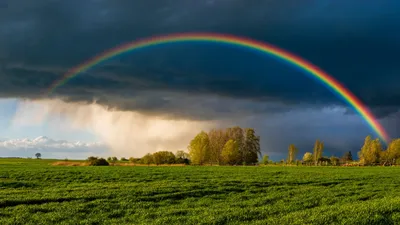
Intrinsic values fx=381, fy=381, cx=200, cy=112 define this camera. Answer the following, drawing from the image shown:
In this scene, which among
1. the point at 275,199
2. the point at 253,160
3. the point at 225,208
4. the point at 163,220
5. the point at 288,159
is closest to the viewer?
the point at 163,220

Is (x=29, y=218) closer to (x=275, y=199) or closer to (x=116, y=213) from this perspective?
(x=116, y=213)

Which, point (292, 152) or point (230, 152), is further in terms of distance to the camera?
point (292, 152)

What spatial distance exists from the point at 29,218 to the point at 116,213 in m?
4.60

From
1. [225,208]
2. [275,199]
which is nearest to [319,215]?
[225,208]

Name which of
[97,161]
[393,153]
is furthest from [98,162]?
[393,153]

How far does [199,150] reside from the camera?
487 ft

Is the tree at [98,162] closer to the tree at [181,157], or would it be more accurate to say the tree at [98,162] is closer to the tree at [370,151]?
the tree at [181,157]

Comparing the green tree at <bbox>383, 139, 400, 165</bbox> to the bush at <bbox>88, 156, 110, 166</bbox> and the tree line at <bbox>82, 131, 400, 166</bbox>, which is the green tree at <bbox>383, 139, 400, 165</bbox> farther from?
the bush at <bbox>88, 156, 110, 166</bbox>

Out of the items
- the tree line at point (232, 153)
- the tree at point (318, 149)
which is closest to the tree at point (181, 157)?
the tree line at point (232, 153)

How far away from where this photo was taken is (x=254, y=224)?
1808 cm

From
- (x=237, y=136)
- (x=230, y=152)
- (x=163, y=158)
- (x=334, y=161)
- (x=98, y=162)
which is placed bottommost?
(x=98, y=162)

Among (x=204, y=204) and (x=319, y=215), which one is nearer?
(x=319, y=215)

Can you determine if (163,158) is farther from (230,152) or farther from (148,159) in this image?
(230,152)

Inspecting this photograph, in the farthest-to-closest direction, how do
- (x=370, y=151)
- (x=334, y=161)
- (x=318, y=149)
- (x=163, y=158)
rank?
(x=318, y=149) < (x=334, y=161) < (x=370, y=151) < (x=163, y=158)
